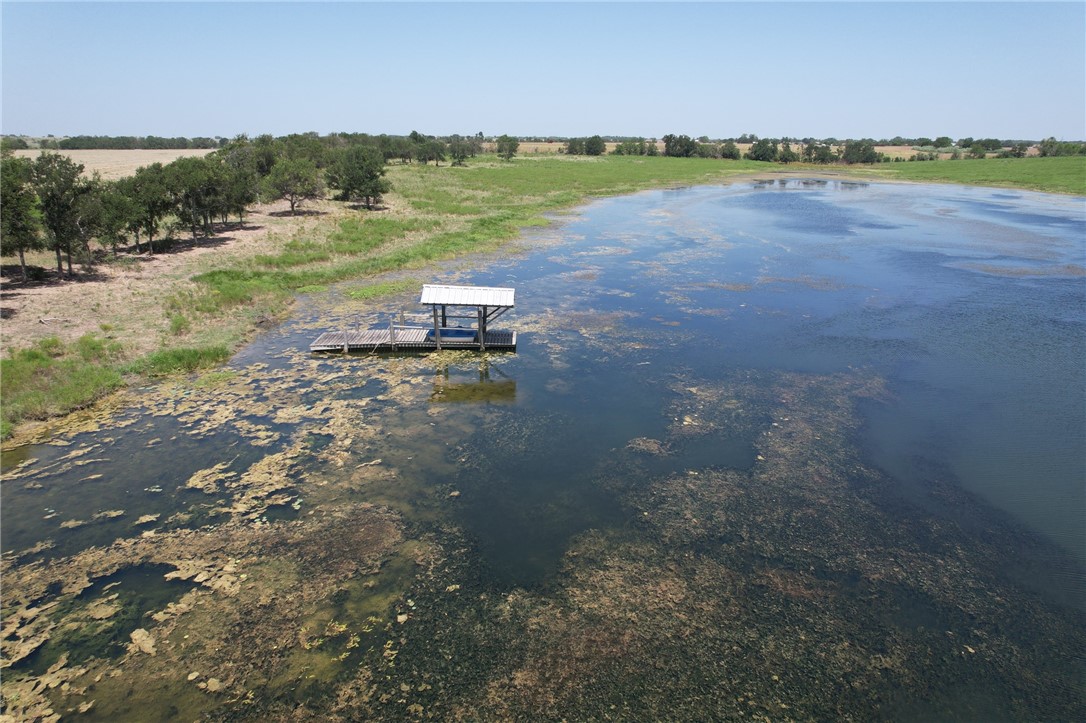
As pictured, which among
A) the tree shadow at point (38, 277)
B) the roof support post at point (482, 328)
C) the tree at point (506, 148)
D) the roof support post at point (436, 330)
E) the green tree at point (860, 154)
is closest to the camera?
the roof support post at point (436, 330)

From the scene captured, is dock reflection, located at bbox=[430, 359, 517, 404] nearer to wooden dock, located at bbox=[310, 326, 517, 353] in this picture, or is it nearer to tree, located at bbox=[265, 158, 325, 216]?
wooden dock, located at bbox=[310, 326, 517, 353]

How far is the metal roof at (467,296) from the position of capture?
76.4 feet

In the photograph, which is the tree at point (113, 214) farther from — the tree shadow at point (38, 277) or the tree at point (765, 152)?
the tree at point (765, 152)

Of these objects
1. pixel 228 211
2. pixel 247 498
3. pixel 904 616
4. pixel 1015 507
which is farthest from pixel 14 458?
pixel 228 211

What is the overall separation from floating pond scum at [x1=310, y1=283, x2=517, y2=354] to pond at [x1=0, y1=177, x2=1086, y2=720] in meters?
0.85

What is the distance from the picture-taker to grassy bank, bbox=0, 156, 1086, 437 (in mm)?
19422

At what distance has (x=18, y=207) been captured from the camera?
84.6ft

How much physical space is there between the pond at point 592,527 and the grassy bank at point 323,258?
1.59m

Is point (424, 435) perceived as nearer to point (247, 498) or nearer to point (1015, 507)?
point (247, 498)

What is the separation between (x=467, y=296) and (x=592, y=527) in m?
12.5

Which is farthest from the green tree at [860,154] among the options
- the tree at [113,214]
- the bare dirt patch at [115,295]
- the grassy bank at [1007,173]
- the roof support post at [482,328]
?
the tree at [113,214]

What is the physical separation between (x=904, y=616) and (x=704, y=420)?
8209 millimetres

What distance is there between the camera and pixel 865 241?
49.4 meters

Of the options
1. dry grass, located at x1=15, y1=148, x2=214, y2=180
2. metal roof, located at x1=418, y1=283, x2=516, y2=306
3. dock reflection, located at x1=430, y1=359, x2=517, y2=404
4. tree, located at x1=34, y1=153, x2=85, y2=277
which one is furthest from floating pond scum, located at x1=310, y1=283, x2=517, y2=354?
dry grass, located at x1=15, y1=148, x2=214, y2=180
